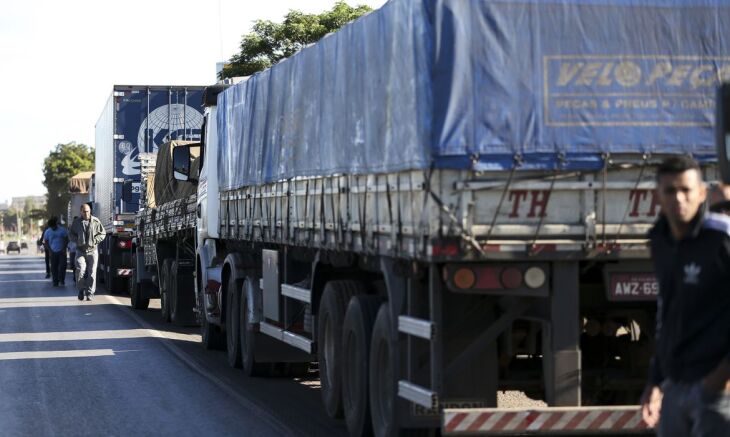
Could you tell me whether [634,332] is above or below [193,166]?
below

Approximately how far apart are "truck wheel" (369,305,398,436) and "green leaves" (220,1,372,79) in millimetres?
34055

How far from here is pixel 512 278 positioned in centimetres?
793

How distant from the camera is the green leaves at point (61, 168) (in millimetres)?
123938

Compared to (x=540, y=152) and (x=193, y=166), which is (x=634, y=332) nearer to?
(x=540, y=152)

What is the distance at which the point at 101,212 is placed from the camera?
33.4 meters

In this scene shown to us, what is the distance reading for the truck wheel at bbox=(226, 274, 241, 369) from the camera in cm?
Result: 1471

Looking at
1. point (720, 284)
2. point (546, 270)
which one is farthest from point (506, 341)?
point (720, 284)

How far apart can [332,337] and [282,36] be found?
33.5 meters

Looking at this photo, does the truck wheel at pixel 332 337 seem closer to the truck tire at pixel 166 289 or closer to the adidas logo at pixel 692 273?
the adidas logo at pixel 692 273

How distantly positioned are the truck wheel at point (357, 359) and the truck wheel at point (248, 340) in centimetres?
384

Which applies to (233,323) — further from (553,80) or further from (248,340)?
(553,80)

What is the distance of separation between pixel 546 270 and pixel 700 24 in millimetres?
1844

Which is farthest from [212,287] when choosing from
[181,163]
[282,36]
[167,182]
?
[282,36]

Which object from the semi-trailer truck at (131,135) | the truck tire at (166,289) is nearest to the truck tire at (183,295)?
the truck tire at (166,289)
